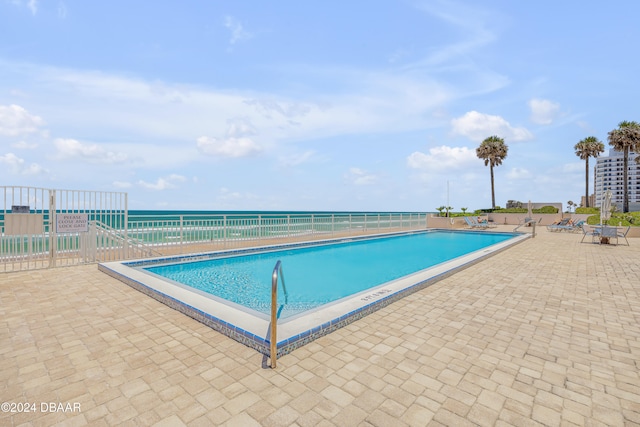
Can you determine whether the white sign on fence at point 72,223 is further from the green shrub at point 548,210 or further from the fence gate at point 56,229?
the green shrub at point 548,210

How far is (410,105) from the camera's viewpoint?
1187cm

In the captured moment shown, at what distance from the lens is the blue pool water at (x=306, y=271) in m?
5.17

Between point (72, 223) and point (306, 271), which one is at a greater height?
point (72, 223)

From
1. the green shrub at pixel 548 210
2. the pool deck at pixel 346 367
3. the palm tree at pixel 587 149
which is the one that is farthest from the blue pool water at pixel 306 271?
the palm tree at pixel 587 149

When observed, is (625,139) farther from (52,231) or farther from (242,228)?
(52,231)

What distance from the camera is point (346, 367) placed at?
239 centimetres

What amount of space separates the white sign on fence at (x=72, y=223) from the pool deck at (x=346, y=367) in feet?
9.28

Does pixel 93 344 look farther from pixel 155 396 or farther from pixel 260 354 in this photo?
pixel 260 354

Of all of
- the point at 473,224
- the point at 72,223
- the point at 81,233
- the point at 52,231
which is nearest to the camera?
the point at 52,231

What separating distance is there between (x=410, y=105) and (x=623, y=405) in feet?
37.5

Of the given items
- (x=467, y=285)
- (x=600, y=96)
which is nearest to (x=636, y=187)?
(x=600, y=96)

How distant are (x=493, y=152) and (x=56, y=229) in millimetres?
31919

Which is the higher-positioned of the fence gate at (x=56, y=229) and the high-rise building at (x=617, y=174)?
the high-rise building at (x=617, y=174)

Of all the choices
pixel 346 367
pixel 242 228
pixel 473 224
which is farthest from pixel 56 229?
pixel 473 224
